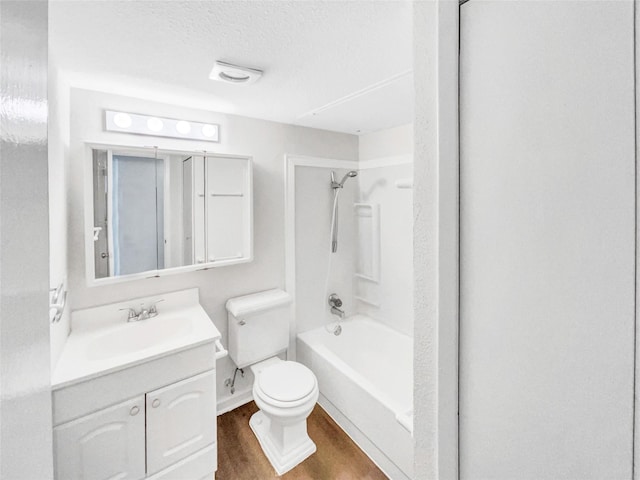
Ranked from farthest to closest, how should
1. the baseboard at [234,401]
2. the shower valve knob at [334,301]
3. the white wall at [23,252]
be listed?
1. the shower valve knob at [334,301]
2. the baseboard at [234,401]
3. the white wall at [23,252]

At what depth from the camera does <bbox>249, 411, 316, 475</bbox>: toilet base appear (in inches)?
66.7

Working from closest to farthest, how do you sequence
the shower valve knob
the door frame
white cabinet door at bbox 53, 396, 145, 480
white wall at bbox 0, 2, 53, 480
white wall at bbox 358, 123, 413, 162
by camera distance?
1. white wall at bbox 0, 2, 53, 480
2. the door frame
3. white cabinet door at bbox 53, 396, 145, 480
4. white wall at bbox 358, 123, 413, 162
5. the shower valve knob

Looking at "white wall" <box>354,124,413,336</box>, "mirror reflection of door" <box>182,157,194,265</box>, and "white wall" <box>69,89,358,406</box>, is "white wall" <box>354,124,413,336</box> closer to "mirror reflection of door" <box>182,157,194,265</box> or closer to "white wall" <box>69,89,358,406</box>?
"white wall" <box>69,89,358,406</box>

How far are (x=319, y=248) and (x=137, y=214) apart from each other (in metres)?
1.43

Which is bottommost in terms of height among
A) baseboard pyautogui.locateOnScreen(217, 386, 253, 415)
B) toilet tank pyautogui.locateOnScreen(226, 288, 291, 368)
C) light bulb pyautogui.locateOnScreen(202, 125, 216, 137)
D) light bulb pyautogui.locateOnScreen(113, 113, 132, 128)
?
baseboard pyautogui.locateOnScreen(217, 386, 253, 415)

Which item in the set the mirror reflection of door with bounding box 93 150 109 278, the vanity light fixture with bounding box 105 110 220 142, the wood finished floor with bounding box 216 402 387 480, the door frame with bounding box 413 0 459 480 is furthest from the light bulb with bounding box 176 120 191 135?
the wood finished floor with bounding box 216 402 387 480

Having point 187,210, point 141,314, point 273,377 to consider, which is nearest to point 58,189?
point 187,210

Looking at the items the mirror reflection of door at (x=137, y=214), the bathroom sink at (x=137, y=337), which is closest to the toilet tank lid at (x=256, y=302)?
the bathroom sink at (x=137, y=337)

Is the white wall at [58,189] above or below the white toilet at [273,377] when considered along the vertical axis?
above

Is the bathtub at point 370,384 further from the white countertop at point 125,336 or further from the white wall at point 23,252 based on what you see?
the white wall at point 23,252

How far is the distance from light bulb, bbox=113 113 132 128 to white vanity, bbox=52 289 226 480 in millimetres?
1070

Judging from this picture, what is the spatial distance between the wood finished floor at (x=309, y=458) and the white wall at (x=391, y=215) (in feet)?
3.30

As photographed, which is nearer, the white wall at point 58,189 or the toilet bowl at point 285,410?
the white wall at point 58,189

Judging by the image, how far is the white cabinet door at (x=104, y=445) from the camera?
120cm
